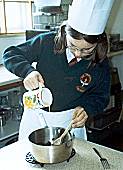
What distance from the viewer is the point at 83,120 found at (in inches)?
41.5

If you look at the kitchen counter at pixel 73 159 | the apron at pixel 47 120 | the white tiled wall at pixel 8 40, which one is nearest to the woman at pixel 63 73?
the apron at pixel 47 120

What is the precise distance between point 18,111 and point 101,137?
0.92 m

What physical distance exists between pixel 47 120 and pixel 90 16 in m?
0.48

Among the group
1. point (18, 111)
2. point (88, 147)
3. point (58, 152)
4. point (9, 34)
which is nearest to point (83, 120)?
point (88, 147)

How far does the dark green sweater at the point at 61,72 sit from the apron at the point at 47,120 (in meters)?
0.07

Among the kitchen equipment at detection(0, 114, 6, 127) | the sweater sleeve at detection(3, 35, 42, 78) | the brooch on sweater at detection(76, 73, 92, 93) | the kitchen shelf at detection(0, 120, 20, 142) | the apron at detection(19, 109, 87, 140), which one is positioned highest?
the sweater sleeve at detection(3, 35, 42, 78)

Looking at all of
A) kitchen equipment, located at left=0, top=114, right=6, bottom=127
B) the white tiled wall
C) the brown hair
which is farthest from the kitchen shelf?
the brown hair

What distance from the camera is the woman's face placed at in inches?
42.9

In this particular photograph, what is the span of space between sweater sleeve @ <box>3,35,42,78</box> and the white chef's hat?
0.75 feet

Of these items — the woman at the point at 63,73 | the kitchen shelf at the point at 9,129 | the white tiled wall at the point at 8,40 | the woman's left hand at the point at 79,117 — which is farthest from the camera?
the white tiled wall at the point at 8,40

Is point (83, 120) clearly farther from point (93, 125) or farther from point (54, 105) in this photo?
point (93, 125)

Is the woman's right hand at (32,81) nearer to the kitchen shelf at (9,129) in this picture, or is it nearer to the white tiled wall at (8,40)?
the kitchen shelf at (9,129)

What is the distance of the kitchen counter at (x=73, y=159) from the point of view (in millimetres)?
894

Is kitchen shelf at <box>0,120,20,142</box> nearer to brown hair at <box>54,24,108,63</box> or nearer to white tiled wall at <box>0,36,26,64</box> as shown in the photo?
white tiled wall at <box>0,36,26,64</box>
